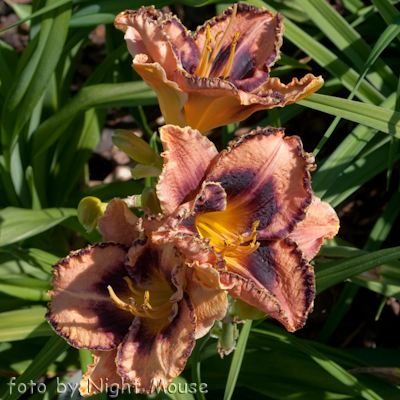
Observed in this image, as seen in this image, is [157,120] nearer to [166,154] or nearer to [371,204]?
[371,204]

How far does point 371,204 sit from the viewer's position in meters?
1.91

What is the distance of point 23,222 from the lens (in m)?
1.21

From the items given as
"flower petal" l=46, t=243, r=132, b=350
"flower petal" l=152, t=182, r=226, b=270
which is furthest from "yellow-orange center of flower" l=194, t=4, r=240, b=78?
"flower petal" l=46, t=243, r=132, b=350

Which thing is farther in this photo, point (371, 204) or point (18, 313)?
point (371, 204)

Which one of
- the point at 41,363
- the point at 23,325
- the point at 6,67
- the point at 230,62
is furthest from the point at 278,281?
the point at 6,67

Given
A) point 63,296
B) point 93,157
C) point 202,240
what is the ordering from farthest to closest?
point 93,157 → point 63,296 → point 202,240

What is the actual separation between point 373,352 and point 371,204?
732 millimetres

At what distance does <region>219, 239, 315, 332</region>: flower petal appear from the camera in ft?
2.23

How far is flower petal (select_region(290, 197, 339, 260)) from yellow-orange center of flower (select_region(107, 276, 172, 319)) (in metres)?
0.30

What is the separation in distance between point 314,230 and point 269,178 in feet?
0.55

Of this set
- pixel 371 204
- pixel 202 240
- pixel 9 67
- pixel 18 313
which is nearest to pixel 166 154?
pixel 202 240

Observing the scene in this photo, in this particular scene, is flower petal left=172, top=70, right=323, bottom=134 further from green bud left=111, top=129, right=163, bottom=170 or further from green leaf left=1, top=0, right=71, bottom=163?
green leaf left=1, top=0, right=71, bottom=163

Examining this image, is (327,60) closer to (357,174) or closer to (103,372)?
(357,174)

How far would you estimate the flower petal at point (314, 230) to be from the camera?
840 millimetres
